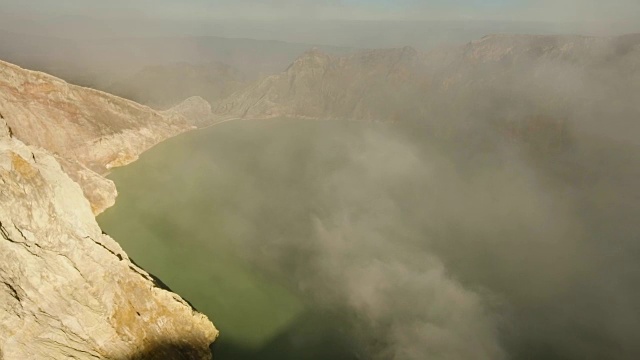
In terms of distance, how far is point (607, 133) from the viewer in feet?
152

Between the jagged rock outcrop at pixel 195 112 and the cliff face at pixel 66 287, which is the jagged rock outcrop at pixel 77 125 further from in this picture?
the cliff face at pixel 66 287

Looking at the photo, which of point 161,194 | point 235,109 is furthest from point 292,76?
point 161,194

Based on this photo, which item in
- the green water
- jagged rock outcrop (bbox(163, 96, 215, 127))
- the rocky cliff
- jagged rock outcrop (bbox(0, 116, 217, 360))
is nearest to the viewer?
jagged rock outcrop (bbox(0, 116, 217, 360))

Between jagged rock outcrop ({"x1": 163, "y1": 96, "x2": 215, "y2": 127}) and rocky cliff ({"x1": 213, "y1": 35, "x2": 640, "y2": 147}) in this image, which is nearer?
rocky cliff ({"x1": 213, "y1": 35, "x2": 640, "y2": 147})

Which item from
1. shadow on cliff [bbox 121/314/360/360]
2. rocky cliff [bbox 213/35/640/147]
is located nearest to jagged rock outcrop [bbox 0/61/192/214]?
shadow on cliff [bbox 121/314/360/360]

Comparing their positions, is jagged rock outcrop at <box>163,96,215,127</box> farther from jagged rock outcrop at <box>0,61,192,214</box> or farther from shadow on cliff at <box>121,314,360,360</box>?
shadow on cliff at <box>121,314,360,360</box>

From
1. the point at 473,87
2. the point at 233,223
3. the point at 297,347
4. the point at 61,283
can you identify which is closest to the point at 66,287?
the point at 61,283

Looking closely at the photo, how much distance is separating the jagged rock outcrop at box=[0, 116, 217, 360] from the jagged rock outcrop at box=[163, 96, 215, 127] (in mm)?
48119

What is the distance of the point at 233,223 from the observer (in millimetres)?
33469

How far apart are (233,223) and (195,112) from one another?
39.7 meters

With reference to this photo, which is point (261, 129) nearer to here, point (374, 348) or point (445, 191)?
point (445, 191)

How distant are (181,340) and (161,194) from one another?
77.0 feet

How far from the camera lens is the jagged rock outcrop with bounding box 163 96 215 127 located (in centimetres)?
6419

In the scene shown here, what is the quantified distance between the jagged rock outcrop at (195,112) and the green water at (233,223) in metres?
4.85
